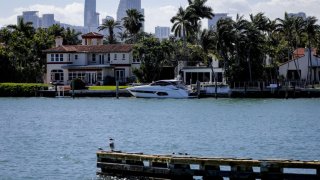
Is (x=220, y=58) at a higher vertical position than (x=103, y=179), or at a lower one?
higher

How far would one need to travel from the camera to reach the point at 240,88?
10906 centimetres

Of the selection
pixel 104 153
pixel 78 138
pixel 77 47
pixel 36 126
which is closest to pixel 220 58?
pixel 77 47

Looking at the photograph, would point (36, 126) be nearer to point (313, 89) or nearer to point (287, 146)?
point (287, 146)

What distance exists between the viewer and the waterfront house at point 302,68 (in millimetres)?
119688

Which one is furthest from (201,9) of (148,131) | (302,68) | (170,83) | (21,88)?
(148,131)

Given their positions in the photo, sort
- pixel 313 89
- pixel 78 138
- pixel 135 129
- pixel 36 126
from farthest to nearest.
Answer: pixel 313 89, pixel 36 126, pixel 135 129, pixel 78 138

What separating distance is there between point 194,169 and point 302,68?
91966 millimetres

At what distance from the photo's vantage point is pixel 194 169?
104 ft

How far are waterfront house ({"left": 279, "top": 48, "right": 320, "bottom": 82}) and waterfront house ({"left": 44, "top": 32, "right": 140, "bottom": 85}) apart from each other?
24618 mm

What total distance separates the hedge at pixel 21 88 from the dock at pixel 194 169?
8304cm

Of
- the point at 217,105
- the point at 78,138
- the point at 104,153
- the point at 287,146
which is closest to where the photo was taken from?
the point at 104,153

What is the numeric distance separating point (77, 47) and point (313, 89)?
44.7 m

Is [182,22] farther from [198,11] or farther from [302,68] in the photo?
[302,68]

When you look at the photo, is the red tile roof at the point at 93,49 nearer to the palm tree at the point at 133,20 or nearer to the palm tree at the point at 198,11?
the palm tree at the point at 198,11
